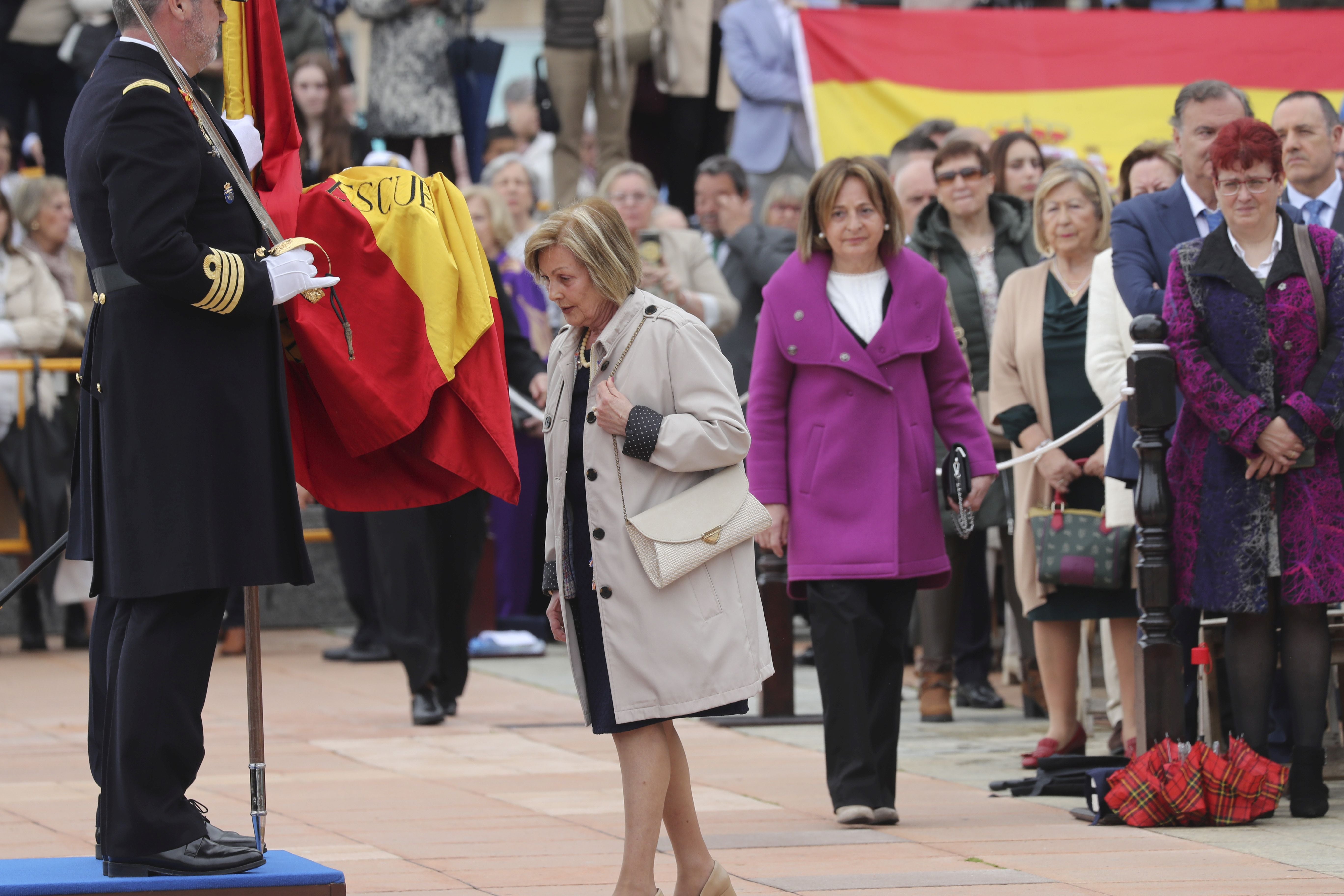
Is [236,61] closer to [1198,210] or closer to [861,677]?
[861,677]

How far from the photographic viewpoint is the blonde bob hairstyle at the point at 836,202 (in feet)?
22.1

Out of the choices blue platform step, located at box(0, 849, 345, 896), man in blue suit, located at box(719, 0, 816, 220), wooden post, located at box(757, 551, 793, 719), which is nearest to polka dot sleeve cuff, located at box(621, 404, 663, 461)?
blue platform step, located at box(0, 849, 345, 896)

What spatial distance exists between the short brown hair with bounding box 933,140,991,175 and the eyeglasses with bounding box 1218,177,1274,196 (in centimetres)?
235

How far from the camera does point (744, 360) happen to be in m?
10.3

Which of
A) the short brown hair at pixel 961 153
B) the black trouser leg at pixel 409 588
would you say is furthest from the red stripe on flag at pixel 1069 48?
the black trouser leg at pixel 409 588

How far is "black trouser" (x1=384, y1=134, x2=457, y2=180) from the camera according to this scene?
12.7 m

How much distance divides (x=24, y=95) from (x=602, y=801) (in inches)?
321

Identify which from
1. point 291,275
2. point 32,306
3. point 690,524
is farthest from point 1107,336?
point 32,306

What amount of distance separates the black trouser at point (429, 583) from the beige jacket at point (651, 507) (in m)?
3.51

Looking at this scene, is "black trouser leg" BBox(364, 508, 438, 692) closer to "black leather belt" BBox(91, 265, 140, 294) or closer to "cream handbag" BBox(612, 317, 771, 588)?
"cream handbag" BBox(612, 317, 771, 588)

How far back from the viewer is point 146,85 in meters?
4.58

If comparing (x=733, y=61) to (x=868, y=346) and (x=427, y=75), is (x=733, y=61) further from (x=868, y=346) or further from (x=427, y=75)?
(x=868, y=346)

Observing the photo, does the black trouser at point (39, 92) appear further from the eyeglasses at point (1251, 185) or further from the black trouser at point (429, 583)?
the eyeglasses at point (1251, 185)

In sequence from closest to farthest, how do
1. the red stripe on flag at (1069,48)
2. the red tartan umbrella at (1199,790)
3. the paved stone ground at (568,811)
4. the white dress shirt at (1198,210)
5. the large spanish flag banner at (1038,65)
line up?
the paved stone ground at (568,811) → the red tartan umbrella at (1199,790) → the white dress shirt at (1198,210) → the large spanish flag banner at (1038,65) → the red stripe on flag at (1069,48)
